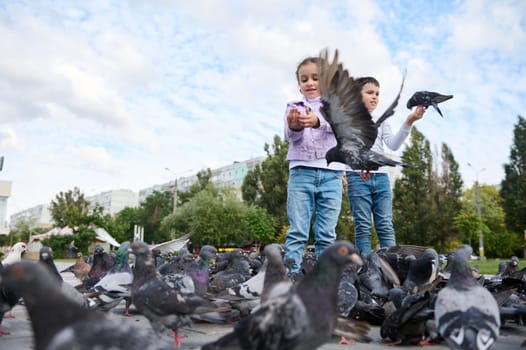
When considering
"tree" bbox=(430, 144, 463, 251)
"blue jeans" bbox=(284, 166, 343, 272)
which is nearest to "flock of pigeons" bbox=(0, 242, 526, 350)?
"blue jeans" bbox=(284, 166, 343, 272)

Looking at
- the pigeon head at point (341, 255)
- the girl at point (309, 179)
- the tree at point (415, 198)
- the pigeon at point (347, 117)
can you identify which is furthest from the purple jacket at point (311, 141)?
the tree at point (415, 198)

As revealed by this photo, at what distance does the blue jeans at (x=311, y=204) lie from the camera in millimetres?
4766

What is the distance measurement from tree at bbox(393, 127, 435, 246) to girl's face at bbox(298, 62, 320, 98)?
118 ft

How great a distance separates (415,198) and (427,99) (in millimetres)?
38058

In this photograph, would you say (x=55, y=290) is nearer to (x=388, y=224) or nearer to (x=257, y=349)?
(x=257, y=349)

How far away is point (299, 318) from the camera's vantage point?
6.48ft

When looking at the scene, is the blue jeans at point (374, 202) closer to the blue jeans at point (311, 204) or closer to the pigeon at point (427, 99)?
the blue jeans at point (311, 204)

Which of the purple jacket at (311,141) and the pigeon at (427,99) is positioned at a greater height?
the pigeon at (427,99)

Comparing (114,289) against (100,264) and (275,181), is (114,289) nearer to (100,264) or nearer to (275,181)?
(100,264)

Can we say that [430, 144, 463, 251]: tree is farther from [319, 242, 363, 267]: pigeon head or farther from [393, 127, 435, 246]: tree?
[319, 242, 363, 267]: pigeon head

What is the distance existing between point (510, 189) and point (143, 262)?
5249cm

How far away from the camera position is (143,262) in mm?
3521

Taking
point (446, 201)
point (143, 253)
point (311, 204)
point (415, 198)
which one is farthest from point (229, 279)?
point (446, 201)

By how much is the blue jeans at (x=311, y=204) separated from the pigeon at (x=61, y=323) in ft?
9.86
